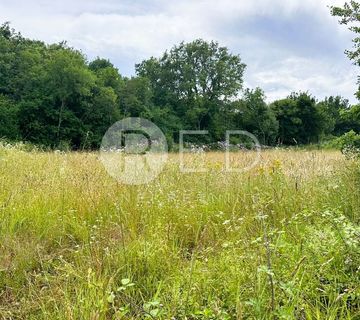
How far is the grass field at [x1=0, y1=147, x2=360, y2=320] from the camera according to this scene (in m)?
1.57

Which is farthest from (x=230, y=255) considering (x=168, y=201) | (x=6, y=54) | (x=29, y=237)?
(x=6, y=54)

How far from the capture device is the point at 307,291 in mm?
1655

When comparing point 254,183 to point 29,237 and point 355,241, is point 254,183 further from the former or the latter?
point 29,237

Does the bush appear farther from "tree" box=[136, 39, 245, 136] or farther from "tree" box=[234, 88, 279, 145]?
→ "tree" box=[136, 39, 245, 136]

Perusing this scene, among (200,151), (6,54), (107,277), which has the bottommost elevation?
(107,277)

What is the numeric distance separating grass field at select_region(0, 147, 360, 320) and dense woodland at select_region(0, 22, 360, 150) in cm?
2085

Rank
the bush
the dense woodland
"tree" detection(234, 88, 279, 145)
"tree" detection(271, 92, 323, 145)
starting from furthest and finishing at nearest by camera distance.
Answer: "tree" detection(271, 92, 323, 145) < "tree" detection(234, 88, 279, 145) < the dense woodland < the bush

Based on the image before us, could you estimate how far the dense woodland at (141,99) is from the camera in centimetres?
2973

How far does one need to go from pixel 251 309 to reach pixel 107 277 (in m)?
0.82

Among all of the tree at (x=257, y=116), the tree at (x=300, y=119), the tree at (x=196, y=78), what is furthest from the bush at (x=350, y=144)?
the tree at (x=196, y=78)

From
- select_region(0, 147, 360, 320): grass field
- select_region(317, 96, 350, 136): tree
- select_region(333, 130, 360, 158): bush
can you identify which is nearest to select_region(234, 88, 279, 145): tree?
select_region(317, 96, 350, 136): tree

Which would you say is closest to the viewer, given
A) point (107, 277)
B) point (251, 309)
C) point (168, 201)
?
point (251, 309)

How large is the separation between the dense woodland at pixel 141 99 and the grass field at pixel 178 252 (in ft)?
68.4

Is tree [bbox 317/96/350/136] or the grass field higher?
tree [bbox 317/96/350/136]
